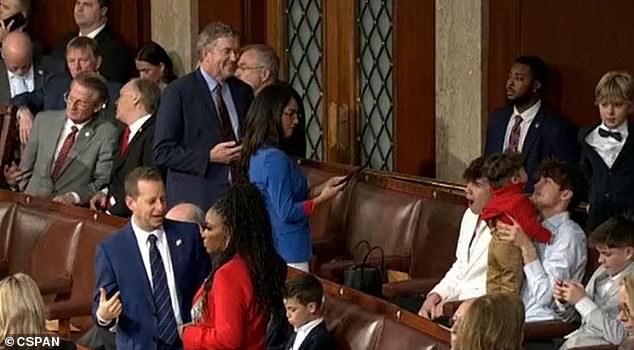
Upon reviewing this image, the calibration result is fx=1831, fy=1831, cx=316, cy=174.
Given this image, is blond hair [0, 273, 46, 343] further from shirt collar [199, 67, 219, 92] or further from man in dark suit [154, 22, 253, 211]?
shirt collar [199, 67, 219, 92]

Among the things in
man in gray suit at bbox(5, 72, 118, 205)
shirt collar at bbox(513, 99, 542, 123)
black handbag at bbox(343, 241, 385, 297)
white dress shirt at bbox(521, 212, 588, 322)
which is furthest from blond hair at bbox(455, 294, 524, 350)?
man in gray suit at bbox(5, 72, 118, 205)

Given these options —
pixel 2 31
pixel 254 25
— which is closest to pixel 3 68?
pixel 2 31

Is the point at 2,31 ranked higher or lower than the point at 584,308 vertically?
higher

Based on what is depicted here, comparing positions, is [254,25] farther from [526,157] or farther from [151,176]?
[151,176]

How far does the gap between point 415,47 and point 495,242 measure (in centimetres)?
322

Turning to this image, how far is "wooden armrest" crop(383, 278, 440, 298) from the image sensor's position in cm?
729

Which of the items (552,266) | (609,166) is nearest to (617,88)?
(609,166)

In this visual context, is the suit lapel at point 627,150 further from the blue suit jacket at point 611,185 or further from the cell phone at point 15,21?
the cell phone at point 15,21

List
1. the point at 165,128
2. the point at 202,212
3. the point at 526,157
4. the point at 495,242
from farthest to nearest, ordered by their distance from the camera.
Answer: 1. the point at 526,157
2. the point at 165,128
3. the point at 202,212
4. the point at 495,242

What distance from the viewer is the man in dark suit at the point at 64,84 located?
9.50 m

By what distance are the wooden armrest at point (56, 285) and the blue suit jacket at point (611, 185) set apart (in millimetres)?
2195

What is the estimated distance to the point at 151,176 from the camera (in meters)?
6.61

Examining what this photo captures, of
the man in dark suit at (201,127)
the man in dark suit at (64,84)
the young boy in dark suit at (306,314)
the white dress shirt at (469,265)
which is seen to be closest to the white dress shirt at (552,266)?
the white dress shirt at (469,265)

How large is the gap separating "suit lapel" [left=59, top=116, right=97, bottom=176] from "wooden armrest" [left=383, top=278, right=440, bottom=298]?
200 cm
